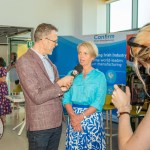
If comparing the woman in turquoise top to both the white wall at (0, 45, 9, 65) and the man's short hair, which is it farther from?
the white wall at (0, 45, 9, 65)

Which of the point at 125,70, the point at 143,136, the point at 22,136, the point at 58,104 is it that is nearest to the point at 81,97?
the point at 58,104

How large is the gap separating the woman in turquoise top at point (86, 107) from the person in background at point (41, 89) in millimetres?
278

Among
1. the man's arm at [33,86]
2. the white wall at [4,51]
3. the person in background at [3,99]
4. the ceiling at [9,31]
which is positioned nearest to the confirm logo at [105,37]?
the person in background at [3,99]

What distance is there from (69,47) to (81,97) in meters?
3.74

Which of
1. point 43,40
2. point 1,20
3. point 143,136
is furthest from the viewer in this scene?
point 1,20

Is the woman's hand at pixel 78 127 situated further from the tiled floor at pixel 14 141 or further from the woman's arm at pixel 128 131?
the tiled floor at pixel 14 141

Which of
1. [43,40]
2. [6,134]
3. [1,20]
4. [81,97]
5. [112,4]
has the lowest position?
[6,134]

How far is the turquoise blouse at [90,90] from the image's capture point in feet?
7.63

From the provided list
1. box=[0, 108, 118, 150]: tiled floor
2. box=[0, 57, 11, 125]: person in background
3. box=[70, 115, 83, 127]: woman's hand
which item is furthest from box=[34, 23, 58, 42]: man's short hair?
box=[0, 57, 11, 125]: person in background

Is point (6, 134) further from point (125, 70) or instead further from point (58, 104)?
point (58, 104)

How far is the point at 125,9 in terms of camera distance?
21.7ft

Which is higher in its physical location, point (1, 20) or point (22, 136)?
point (1, 20)

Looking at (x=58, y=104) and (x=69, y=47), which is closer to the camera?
(x=58, y=104)

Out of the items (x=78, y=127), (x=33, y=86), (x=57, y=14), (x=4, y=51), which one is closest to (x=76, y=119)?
(x=78, y=127)
